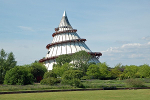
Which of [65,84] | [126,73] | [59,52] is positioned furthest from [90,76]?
[59,52]

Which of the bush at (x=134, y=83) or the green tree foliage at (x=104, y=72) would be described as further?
the green tree foliage at (x=104, y=72)

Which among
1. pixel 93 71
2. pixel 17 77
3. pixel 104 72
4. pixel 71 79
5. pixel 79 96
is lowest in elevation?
pixel 79 96

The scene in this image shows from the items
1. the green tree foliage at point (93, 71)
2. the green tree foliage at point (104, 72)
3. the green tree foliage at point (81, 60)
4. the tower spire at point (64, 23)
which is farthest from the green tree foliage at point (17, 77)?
the tower spire at point (64, 23)

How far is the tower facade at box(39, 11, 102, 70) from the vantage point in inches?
3401

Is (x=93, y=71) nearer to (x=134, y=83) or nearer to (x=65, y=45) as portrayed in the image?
(x=134, y=83)

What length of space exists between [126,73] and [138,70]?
587 centimetres

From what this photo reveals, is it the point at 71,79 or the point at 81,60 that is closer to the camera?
the point at 71,79

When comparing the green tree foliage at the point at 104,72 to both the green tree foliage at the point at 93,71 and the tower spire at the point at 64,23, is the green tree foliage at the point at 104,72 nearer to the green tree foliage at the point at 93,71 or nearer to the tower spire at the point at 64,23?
the green tree foliage at the point at 93,71

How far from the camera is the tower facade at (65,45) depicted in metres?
86.4

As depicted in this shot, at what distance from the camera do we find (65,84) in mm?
40688

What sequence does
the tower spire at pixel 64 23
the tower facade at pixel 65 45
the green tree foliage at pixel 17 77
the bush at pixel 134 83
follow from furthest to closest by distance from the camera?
the tower spire at pixel 64 23 < the tower facade at pixel 65 45 < the green tree foliage at pixel 17 77 < the bush at pixel 134 83

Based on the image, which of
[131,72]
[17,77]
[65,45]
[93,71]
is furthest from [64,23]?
[17,77]

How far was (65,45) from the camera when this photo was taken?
88938 millimetres

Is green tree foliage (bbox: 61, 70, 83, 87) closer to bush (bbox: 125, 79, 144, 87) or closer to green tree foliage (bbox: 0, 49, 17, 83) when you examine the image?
bush (bbox: 125, 79, 144, 87)
